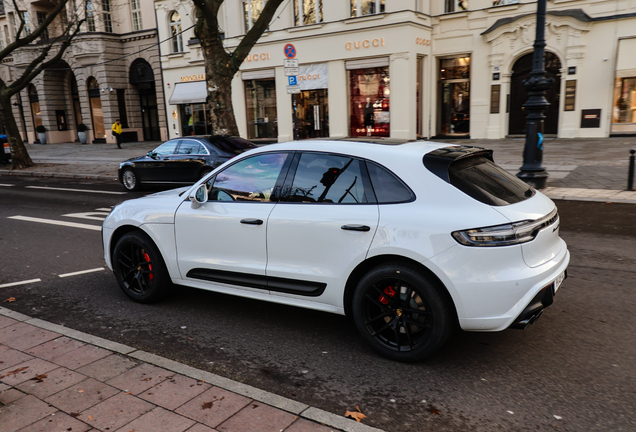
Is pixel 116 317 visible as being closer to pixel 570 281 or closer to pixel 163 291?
pixel 163 291

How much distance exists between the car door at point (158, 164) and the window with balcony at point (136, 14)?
22.6 meters

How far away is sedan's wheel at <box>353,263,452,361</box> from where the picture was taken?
3504 mm

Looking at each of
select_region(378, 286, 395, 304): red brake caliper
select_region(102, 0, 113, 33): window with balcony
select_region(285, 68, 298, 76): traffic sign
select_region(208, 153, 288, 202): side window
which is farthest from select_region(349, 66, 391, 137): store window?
select_region(378, 286, 395, 304): red brake caliper

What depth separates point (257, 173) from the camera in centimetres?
446

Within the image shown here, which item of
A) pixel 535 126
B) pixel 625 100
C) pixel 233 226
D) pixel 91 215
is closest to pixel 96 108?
pixel 91 215

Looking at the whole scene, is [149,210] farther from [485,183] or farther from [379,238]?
[485,183]

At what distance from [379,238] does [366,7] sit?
2181 centimetres

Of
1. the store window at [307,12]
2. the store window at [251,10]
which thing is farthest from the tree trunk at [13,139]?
the store window at [307,12]

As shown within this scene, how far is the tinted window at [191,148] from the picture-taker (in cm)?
1292

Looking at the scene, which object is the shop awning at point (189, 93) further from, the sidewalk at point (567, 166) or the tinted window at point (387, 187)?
the tinted window at point (387, 187)

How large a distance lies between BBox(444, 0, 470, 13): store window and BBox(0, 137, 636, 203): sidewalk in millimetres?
5921

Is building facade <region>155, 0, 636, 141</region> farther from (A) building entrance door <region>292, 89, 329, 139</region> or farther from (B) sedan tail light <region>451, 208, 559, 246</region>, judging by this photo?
(B) sedan tail light <region>451, 208, 559, 246</region>

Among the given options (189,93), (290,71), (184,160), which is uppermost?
(189,93)

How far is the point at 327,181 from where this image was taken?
160 inches
